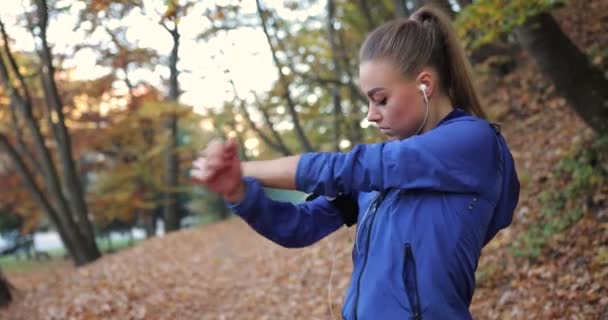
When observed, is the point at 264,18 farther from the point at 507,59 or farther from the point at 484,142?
the point at 484,142

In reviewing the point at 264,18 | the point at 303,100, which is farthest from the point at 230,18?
the point at 303,100

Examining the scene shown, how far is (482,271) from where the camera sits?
5.82 metres

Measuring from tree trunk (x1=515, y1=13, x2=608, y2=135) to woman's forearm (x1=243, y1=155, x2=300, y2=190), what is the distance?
184 inches

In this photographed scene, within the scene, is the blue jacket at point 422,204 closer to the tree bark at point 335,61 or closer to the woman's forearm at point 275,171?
the woman's forearm at point 275,171

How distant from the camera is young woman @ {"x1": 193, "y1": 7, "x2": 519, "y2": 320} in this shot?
5.06 feet

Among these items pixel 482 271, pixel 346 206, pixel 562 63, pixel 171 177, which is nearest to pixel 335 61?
pixel 562 63

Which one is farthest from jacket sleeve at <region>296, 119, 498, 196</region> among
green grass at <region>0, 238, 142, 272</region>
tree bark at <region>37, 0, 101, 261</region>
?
Answer: green grass at <region>0, 238, 142, 272</region>

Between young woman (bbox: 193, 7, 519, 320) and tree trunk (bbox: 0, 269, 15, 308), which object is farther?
tree trunk (bbox: 0, 269, 15, 308)

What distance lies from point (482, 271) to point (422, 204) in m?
4.58

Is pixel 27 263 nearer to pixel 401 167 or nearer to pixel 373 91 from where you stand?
pixel 373 91

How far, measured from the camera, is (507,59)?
11992 millimetres

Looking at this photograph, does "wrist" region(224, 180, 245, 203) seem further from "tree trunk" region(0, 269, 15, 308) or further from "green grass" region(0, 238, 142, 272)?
"green grass" region(0, 238, 142, 272)

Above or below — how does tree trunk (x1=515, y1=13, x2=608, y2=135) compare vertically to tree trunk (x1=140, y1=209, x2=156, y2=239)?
above

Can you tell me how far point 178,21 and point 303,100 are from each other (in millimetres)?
7239
